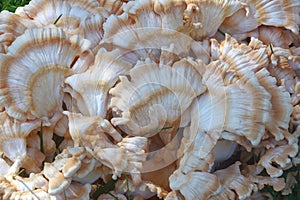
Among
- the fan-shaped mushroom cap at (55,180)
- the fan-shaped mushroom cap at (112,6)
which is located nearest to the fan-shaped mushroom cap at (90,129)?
the fan-shaped mushroom cap at (55,180)

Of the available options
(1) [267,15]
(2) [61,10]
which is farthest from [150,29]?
(1) [267,15]

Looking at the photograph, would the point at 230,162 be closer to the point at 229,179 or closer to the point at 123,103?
the point at 229,179

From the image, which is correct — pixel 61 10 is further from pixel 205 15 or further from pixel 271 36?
pixel 271 36

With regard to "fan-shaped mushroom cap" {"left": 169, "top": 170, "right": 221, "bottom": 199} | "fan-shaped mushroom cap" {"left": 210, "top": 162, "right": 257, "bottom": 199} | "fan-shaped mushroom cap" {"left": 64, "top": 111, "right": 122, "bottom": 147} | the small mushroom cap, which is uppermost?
"fan-shaped mushroom cap" {"left": 64, "top": 111, "right": 122, "bottom": 147}

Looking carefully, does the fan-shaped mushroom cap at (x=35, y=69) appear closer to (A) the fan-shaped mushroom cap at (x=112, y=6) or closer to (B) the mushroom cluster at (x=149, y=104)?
(B) the mushroom cluster at (x=149, y=104)

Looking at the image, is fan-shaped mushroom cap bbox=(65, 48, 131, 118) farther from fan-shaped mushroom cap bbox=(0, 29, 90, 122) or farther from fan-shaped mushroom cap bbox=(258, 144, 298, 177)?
fan-shaped mushroom cap bbox=(258, 144, 298, 177)

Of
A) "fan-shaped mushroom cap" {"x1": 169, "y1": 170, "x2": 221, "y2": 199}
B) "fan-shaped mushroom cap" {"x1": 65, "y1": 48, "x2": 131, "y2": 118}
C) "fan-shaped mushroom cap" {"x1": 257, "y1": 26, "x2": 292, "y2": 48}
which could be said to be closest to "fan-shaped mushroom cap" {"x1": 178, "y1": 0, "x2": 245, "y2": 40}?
"fan-shaped mushroom cap" {"x1": 257, "y1": 26, "x2": 292, "y2": 48}

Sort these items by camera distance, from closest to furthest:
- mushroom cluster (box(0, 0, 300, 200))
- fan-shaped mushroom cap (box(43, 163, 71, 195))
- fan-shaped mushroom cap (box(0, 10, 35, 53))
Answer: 1. fan-shaped mushroom cap (box(43, 163, 71, 195))
2. mushroom cluster (box(0, 0, 300, 200))
3. fan-shaped mushroom cap (box(0, 10, 35, 53))

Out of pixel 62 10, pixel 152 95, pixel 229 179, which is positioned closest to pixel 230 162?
pixel 229 179
